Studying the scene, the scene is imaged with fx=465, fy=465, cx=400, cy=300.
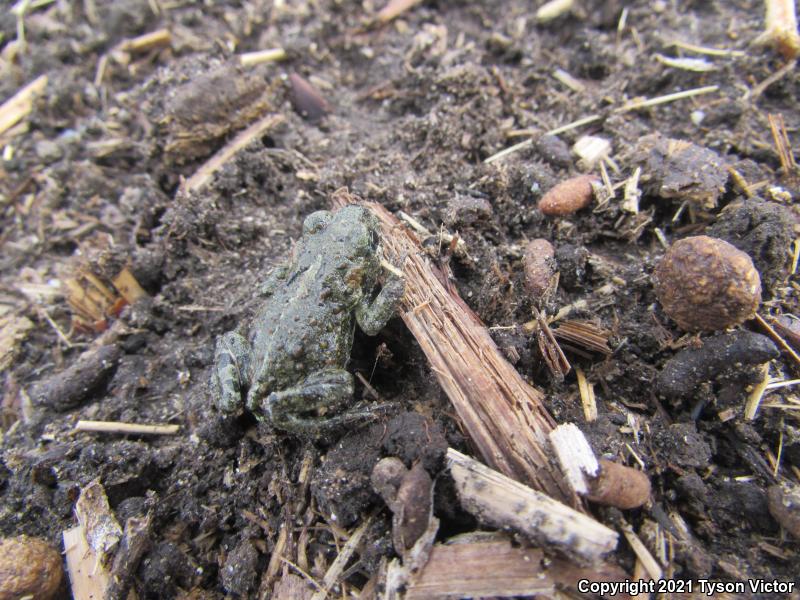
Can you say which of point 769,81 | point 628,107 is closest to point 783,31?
point 769,81

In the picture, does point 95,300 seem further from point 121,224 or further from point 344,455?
point 344,455

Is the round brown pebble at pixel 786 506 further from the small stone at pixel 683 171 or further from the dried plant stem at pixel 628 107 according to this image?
the dried plant stem at pixel 628 107

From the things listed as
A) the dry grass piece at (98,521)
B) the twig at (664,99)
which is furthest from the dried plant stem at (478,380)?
the twig at (664,99)

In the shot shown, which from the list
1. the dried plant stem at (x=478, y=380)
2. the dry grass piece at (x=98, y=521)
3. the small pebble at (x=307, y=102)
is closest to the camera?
the dried plant stem at (x=478, y=380)

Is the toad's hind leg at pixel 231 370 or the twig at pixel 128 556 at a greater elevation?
the toad's hind leg at pixel 231 370

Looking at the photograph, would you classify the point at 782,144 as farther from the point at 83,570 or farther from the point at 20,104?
the point at 20,104

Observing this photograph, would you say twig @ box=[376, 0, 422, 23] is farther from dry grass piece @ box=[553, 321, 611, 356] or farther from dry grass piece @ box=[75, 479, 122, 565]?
dry grass piece @ box=[75, 479, 122, 565]
